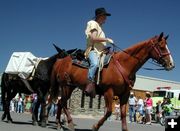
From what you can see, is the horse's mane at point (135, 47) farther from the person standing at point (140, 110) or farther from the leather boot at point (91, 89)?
the person standing at point (140, 110)

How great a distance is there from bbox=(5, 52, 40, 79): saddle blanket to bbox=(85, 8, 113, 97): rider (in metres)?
3.81

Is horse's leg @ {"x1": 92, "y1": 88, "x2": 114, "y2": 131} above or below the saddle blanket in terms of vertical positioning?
below

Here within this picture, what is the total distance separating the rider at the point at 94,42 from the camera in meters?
9.84

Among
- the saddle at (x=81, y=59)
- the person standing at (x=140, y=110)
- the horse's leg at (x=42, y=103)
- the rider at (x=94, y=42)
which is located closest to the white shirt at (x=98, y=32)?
the rider at (x=94, y=42)

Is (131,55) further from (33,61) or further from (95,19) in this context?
(33,61)

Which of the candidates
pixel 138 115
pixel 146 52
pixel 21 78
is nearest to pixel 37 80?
pixel 21 78

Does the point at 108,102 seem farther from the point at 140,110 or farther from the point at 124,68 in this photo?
the point at 140,110

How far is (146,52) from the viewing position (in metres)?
10.0

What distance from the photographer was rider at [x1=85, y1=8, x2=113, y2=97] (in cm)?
984

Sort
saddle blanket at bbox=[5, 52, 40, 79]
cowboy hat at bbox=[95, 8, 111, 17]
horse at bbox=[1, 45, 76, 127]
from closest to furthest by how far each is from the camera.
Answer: cowboy hat at bbox=[95, 8, 111, 17]
horse at bbox=[1, 45, 76, 127]
saddle blanket at bbox=[5, 52, 40, 79]

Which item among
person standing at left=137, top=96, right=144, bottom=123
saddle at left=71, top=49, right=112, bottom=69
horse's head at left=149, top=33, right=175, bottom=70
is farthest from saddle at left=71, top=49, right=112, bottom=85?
person standing at left=137, top=96, right=144, bottom=123

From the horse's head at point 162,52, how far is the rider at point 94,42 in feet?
3.88

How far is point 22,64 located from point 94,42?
184 inches

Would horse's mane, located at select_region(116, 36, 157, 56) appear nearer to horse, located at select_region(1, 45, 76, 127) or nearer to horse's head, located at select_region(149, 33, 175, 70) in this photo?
horse's head, located at select_region(149, 33, 175, 70)
